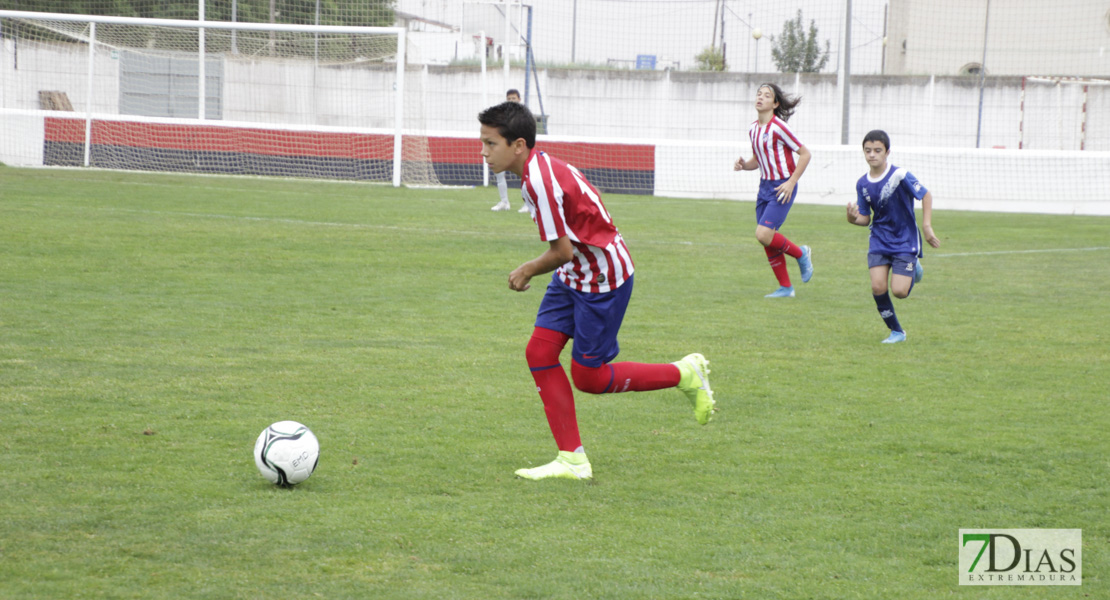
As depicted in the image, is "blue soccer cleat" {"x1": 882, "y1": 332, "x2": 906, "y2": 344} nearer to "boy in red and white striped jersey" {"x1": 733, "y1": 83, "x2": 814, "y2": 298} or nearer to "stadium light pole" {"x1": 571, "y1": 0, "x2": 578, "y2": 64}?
"boy in red and white striped jersey" {"x1": 733, "y1": 83, "x2": 814, "y2": 298}

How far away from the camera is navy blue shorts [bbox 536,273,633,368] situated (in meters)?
4.80

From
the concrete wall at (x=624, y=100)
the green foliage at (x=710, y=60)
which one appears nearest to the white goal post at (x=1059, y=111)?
the concrete wall at (x=624, y=100)

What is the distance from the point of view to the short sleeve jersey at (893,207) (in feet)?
27.9

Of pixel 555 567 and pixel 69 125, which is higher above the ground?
pixel 69 125

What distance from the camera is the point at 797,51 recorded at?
2977 cm

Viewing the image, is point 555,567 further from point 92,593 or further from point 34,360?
point 34,360

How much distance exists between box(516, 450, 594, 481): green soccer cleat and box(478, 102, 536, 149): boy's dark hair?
1.37m

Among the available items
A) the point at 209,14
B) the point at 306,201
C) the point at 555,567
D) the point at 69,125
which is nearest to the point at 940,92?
the point at 306,201

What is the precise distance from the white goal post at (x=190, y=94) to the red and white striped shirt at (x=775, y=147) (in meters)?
13.0

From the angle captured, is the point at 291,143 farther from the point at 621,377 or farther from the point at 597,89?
the point at 621,377

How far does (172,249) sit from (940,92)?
70.2 ft

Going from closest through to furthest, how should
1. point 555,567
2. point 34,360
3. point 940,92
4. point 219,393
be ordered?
point 555,567 < point 219,393 < point 34,360 < point 940,92

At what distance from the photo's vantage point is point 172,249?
12180 mm

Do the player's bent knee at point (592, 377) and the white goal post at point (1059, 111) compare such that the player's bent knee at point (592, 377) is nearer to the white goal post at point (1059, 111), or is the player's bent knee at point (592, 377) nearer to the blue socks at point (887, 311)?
the blue socks at point (887, 311)
